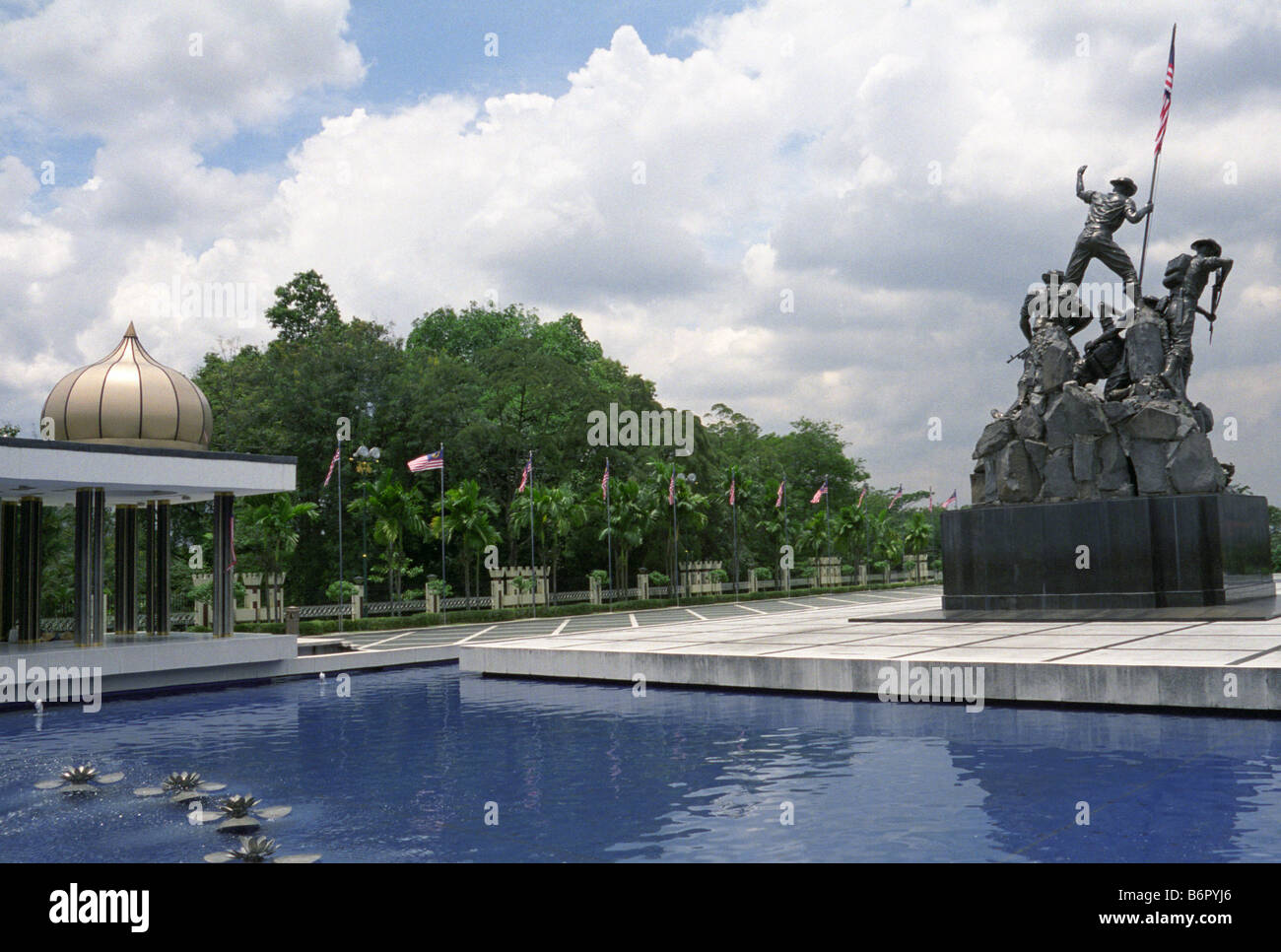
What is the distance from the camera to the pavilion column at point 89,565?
2017cm

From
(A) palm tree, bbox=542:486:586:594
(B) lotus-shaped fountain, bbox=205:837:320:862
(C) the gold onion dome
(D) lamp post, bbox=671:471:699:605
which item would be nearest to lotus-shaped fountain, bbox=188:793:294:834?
(B) lotus-shaped fountain, bbox=205:837:320:862

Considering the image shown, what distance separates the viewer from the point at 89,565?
20.4 meters

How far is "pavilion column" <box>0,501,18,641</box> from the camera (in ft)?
72.9

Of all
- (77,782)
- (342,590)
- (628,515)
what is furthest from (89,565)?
(628,515)

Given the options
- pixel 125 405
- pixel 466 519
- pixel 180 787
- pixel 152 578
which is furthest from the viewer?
pixel 466 519

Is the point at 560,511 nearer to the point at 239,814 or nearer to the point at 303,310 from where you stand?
the point at 303,310

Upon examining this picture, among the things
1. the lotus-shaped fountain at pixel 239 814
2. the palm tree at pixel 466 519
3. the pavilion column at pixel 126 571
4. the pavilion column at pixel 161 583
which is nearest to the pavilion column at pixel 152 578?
the pavilion column at pixel 161 583

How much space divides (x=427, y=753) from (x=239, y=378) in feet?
129

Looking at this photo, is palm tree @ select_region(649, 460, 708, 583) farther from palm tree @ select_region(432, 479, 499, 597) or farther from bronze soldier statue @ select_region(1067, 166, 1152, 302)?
bronze soldier statue @ select_region(1067, 166, 1152, 302)

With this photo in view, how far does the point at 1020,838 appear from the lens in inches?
302

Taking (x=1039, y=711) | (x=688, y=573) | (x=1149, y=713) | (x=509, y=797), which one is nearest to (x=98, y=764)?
(x=509, y=797)

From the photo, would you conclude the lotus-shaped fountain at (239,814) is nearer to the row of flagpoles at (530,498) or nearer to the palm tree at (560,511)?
the row of flagpoles at (530,498)

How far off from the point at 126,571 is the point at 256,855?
18442 millimetres
